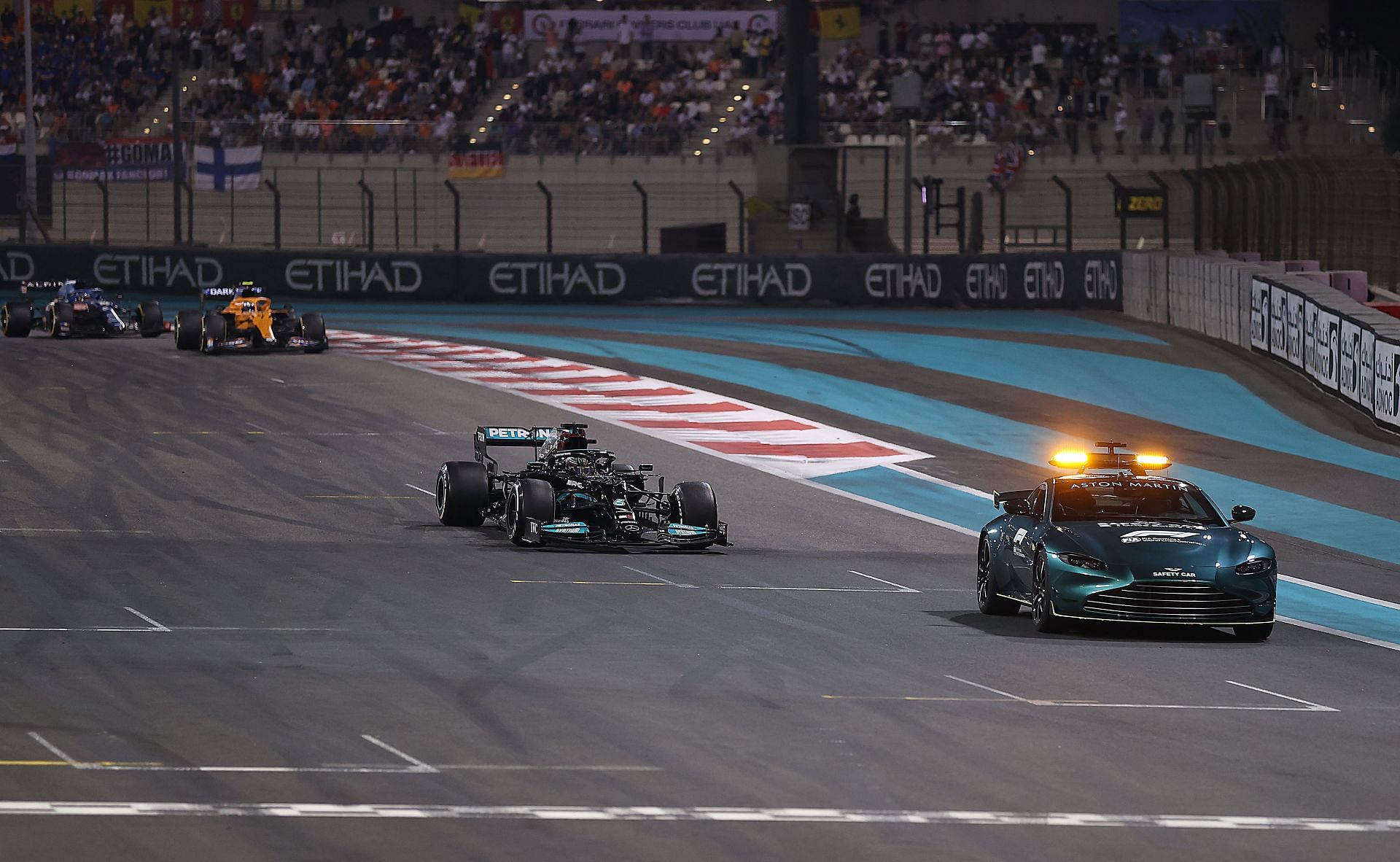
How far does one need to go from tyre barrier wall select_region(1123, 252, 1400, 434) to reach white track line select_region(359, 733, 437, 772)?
17.0 meters

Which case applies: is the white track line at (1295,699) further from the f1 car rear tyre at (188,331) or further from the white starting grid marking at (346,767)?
the f1 car rear tyre at (188,331)

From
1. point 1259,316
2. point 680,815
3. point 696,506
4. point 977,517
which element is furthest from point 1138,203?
point 680,815

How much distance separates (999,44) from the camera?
51.2m

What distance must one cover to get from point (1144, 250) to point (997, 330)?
4.01m

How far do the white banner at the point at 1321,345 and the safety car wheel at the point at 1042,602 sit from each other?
536 inches

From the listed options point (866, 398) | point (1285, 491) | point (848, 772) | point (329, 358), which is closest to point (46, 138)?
point (329, 358)

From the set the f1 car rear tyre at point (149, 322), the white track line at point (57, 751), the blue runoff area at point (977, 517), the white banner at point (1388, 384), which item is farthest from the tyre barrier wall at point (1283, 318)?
the white track line at point (57, 751)

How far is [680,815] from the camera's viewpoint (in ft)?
27.5

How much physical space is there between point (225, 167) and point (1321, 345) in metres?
28.6

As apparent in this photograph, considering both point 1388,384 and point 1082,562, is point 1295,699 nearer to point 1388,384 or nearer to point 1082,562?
point 1082,562

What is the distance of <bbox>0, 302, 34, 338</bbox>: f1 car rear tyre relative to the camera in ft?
110

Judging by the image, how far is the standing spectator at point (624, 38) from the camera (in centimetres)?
5325

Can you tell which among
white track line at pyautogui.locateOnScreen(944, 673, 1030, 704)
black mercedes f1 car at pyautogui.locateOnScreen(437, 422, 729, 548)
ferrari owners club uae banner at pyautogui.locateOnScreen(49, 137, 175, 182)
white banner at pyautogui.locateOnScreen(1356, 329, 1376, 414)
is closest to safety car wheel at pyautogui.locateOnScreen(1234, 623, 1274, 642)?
white track line at pyautogui.locateOnScreen(944, 673, 1030, 704)

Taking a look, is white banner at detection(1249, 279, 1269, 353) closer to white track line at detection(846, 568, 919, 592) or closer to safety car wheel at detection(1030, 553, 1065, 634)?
white track line at detection(846, 568, 919, 592)
